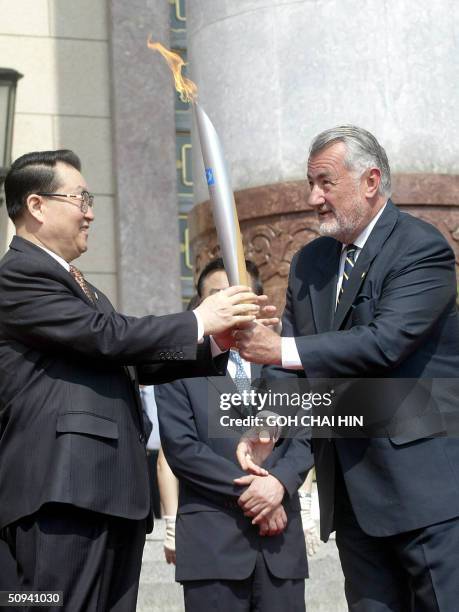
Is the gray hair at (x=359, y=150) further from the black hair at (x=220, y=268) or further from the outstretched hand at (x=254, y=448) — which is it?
the black hair at (x=220, y=268)

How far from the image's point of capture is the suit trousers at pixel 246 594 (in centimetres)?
491

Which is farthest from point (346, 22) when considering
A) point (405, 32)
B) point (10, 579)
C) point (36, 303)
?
point (10, 579)

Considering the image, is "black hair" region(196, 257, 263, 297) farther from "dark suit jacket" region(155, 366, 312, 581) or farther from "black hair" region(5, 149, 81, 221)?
"black hair" region(5, 149, 81, 221)

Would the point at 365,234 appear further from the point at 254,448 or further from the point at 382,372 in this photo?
→ the point at 254,448

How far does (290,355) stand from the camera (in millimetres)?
4258

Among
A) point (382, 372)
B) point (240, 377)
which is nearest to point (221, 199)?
point (382, 372)

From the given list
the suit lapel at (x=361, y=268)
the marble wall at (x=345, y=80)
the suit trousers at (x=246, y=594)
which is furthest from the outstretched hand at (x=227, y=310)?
the marble wall at (x=345, y=80)

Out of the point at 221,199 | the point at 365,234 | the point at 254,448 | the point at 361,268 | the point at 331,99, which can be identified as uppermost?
the point at 331,99

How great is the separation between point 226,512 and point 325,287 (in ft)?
3.52

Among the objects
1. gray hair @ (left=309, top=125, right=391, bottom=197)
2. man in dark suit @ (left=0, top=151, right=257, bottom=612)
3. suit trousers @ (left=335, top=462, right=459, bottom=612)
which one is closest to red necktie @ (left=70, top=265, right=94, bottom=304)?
man in dark suit @ (left=0, top=151, right=257, bottom=612)

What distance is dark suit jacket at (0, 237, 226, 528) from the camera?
4059 mm

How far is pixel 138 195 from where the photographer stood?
8.91 meters

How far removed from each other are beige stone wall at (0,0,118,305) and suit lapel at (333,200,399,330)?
4.58m

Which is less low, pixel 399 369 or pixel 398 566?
pixel 399 369
